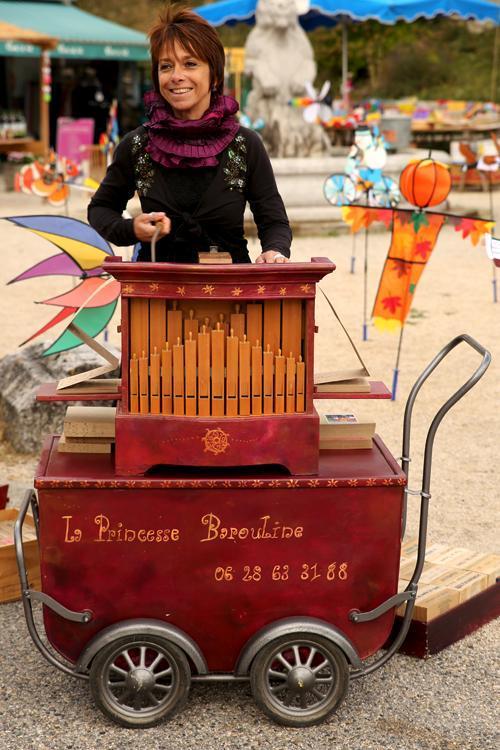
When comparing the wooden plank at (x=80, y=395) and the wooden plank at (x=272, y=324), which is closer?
the wooden plank at (x=272, y=324)

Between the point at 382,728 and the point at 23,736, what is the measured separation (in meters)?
0.84

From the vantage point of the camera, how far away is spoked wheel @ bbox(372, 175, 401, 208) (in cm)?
673

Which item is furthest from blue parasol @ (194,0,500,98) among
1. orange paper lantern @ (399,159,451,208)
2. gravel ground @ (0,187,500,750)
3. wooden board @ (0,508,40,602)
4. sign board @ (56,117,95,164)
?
wooden board @ (0,508,40,602)

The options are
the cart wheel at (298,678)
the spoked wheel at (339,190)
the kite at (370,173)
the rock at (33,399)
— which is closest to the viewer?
the cart wheel at (298,678)

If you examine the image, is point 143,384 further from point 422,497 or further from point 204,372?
point 422,497

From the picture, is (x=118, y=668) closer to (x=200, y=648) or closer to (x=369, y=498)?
(x=200, y=648)

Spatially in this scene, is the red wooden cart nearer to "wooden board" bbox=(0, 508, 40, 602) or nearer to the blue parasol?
"wooden board" bbox=(0, 508, 40, 602)

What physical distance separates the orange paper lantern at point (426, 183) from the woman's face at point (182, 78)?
9.26 feet

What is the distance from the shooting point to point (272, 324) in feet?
8.00

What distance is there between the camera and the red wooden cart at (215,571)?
2469 millimetres

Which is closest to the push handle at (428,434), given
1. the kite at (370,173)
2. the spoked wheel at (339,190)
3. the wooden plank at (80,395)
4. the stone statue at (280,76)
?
the wooden plank at (80,395)

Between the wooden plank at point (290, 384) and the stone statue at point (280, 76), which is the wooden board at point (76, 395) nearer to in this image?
the wooden plank at point (290, 384)

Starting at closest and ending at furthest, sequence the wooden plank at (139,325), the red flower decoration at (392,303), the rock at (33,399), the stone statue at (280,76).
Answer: the wooden plank at (139,325) < the rock at (33,399) < the red flower decoration at (392,303) < the stone statue at (280,76)

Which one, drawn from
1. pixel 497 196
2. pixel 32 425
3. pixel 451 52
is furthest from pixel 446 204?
pixel 451 52
